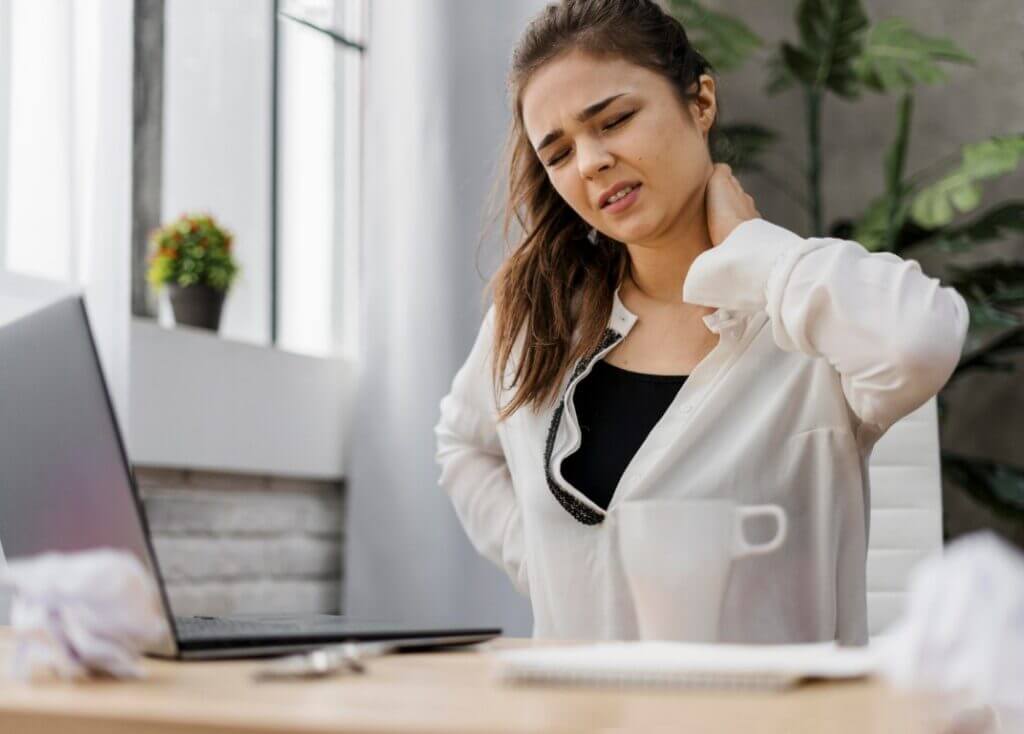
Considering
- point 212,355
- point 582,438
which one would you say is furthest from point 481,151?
point 582,438

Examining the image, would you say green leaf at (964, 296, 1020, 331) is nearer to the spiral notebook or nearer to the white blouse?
the white blouse

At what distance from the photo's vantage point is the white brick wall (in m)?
2.50

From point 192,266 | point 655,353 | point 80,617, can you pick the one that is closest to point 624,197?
point 655,353

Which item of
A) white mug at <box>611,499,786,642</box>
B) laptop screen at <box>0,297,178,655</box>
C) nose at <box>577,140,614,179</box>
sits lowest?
white mug at <box>611,499,786,642</box>

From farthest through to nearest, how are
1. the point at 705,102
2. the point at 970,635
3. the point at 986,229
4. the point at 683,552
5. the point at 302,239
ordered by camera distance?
1. the point at 986,229
2. the point at 302,239
3. the point at 705,102
4. the point at 683,552
5. the point at 970,635

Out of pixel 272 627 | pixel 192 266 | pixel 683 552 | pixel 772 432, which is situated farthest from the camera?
pixel 192 266

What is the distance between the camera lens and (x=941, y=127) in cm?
391

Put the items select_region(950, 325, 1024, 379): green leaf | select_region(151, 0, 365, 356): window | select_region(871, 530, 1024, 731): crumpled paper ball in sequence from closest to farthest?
1. select_region(871, 530, 1024, 731): crumpled paper ball
2. select_region(151, 0, 365, 356): window
3. select_region(950, 325, 1024, 379): green leaf

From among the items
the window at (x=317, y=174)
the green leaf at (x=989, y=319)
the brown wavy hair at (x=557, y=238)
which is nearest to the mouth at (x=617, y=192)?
the brown wavy hair at (x=557, y=238)

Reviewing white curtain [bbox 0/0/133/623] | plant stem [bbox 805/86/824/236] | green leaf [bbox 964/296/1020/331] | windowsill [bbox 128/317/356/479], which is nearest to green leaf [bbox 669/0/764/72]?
plant stem [bbox 805/86/824/236]

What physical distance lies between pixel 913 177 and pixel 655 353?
8.07 feet

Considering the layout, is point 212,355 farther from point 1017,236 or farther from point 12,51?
point 1017,236

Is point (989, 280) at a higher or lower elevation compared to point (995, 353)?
higher

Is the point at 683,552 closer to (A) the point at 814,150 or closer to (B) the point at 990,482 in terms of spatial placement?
(B) the point at 990,482
